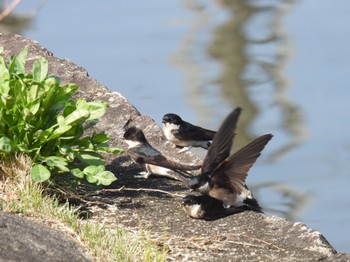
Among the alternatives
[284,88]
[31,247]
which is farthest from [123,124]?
[284,88]

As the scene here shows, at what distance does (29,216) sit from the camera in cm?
604

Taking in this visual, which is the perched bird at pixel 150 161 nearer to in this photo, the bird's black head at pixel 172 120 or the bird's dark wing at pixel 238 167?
the bird's dark wing at pixel 238 167

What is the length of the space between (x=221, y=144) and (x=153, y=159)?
1.69ft

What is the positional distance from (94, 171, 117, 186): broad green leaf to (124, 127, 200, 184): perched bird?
1.61 ft

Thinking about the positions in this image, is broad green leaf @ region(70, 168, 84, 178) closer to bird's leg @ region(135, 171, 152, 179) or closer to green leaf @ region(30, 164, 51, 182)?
green leaf @ region(30, 164, 51, 182)

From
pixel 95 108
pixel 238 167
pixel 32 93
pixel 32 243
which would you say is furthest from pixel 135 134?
pixel 32 243

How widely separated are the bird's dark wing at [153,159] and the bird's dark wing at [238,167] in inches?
13.9

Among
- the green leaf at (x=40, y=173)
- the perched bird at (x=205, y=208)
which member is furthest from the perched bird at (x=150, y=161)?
the green leaf at (x=40, y=173)

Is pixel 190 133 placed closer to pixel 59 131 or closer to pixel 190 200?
pixel 190 200

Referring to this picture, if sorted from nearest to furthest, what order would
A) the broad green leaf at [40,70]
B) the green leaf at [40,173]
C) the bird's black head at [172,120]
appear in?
1. the green leaf at [40,173]
2. the broad green leaf at [40,70]
3. the bird's black head at [172,120]

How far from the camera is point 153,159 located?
698 centimetres

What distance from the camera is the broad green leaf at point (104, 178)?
6.38 metres

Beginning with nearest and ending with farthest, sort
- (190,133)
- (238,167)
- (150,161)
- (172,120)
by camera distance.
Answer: (238,167) < (150,161) < (190,133) < (172,120)

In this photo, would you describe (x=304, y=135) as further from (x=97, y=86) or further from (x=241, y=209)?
(x=241, y=209)
